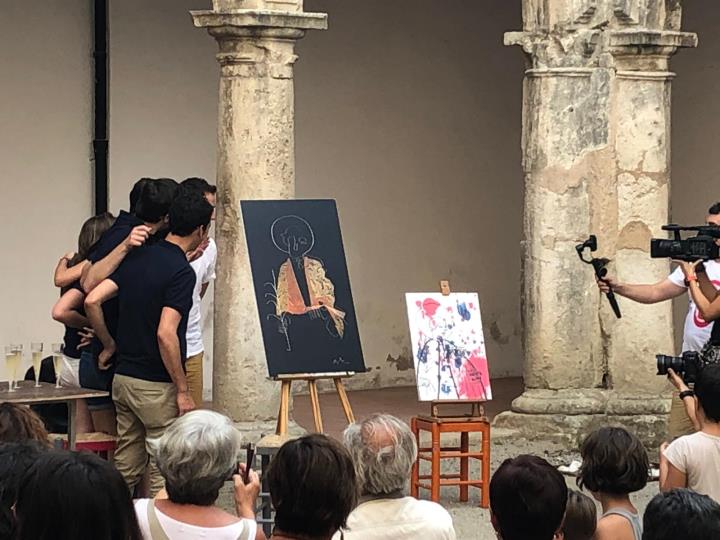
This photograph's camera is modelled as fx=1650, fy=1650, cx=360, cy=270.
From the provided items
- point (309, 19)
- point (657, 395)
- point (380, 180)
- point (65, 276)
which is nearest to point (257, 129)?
point (309, 19)

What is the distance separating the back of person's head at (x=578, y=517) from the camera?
4.96 m

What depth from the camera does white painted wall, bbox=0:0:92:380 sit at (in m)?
11.4

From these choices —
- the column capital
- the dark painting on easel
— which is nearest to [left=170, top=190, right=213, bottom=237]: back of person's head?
the dark painting on easel

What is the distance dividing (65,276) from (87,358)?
402mm

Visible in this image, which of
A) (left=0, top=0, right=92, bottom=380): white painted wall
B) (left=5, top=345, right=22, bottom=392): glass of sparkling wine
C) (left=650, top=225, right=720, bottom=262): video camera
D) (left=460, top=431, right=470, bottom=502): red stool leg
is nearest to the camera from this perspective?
(left=5, top=345, right=22, bottom=392): glass of sparkling wine

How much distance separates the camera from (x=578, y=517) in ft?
16.3

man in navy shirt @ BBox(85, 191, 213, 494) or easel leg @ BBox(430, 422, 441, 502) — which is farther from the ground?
man in navy shirt @ BBox(85, 191, 213, 494)

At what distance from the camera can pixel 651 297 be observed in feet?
28.5

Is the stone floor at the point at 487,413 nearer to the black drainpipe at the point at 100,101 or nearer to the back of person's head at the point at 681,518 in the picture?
the black drainpipe at the point at 100,101

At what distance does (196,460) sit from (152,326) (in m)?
2.67

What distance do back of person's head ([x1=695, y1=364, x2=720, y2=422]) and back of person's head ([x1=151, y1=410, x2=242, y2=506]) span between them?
186 centimetres

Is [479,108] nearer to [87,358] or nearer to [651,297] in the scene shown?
[651,297]

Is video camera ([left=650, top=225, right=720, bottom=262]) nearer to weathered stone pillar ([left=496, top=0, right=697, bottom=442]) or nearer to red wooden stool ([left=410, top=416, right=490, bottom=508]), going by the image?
red wooden stool ([left=410, top=416, right=490, bottom=508])

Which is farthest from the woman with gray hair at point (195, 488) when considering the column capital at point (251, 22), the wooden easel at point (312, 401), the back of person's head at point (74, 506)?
the column capital at point (251, 22)
